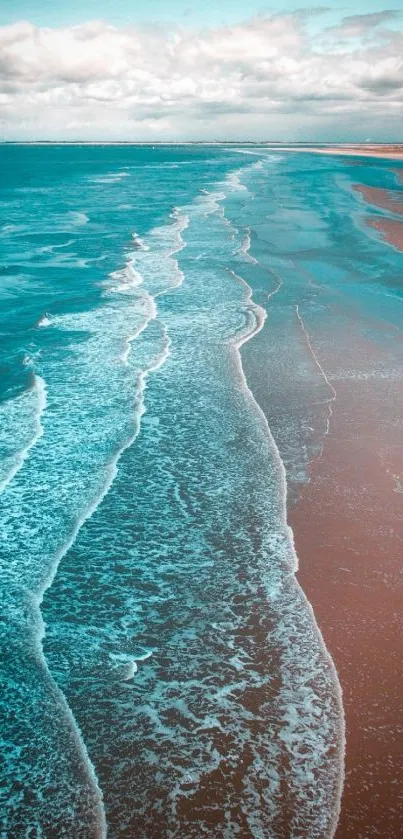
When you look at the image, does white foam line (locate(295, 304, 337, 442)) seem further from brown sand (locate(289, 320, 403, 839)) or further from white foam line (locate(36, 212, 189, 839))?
white foam line (locate(36, 212, 189, 839))

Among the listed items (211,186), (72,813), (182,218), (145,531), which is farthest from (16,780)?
(211,186)

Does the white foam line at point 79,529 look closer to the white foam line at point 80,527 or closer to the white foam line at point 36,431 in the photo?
the white foam line at point 80,527

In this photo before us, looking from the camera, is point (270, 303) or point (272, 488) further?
point (270, 303)

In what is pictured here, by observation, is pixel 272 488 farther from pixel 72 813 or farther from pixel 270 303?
pixel 270 303

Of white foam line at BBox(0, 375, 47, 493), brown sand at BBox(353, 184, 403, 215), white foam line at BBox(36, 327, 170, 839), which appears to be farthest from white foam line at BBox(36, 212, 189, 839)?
brown sand at BBox(353, 184, 403, 215)

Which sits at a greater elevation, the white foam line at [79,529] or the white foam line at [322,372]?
the white foam line at [322,372]

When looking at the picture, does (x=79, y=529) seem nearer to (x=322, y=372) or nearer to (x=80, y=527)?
(x=80, y=527)

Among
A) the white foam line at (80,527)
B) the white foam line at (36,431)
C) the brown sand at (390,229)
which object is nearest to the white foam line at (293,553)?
the white foam line at (80,527)
